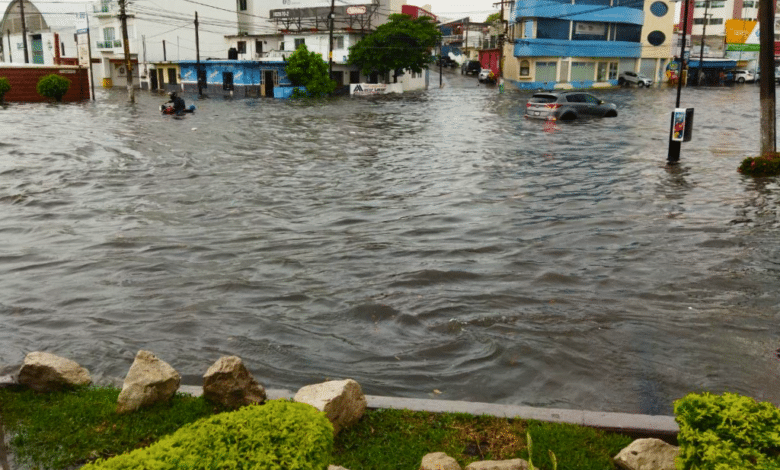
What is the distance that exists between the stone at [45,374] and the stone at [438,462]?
3268 mm

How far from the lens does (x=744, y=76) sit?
80312 mm

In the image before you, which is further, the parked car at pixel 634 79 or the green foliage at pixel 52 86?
the parked car at pixel 634 79

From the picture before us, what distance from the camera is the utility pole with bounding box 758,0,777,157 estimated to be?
16.6 metres

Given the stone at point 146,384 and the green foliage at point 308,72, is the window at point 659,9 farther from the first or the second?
the stone at point 146,384

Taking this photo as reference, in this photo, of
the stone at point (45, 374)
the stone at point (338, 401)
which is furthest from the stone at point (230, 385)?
the stone at point (45, 374)


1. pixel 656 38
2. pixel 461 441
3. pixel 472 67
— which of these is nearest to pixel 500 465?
pixel 461 441

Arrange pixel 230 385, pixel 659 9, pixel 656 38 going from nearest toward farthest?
pixel 230 385 → pixel 659 9 → pixel 656 38

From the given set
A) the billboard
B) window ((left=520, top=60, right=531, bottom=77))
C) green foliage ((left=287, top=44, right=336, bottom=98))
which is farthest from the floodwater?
the billboard

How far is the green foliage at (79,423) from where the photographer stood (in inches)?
193

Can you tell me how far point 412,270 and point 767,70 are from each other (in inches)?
469

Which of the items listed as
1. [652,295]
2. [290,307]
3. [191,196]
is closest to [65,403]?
[290,307]

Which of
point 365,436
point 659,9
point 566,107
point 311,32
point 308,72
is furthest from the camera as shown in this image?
point 659,9

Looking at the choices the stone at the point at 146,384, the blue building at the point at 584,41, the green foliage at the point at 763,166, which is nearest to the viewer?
the stone at the point at 146,384

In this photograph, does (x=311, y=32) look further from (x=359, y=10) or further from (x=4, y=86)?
(x=4, y=86)
